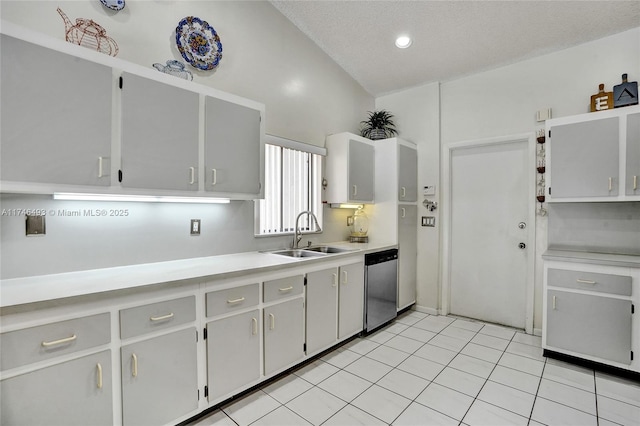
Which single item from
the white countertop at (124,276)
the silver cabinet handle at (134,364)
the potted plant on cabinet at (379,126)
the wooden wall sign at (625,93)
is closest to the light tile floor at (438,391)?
the silver cabinet handle at (134,364)

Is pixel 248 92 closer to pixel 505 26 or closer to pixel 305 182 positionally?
pixel 305 182

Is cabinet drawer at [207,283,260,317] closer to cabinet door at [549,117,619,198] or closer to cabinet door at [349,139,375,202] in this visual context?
cabinet door at [349,139,375,202]

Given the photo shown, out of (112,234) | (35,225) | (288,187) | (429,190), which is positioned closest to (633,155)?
(429,190)

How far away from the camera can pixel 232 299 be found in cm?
202

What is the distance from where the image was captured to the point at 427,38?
128 inches

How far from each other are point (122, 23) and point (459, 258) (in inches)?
164

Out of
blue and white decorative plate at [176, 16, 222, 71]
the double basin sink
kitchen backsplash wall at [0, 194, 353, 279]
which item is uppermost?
blue and white decorative plate at [176, 16, 222, 71]

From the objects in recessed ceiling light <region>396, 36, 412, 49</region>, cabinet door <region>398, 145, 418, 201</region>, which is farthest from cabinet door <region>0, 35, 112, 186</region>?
cabinet door <region>398, 145, 418, 201</region>

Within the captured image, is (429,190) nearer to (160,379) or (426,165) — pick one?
(426,165)

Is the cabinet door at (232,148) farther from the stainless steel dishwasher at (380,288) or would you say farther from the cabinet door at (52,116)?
the stainless steel dishwasher at (380,288)

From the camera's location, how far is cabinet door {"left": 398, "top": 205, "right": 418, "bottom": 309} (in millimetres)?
3805

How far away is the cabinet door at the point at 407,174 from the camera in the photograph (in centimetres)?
380

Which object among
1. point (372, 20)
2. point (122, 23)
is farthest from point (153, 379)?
point (372, 20)

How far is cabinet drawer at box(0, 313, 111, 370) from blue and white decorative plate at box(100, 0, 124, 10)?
197 cm
